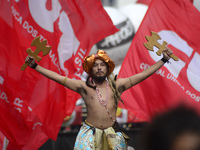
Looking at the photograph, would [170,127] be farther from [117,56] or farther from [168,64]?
[117,56]

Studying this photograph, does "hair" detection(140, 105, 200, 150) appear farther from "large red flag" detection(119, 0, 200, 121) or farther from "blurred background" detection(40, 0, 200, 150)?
"blurred background" detection(40, 0, 200, 150)

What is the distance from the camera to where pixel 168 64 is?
173 inches

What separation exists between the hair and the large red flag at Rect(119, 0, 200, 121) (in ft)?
11.3

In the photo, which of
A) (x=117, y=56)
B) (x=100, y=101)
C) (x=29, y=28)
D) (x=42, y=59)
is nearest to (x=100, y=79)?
(x=100, y=101)

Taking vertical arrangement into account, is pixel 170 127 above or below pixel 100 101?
above

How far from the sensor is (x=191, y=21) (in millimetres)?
4453

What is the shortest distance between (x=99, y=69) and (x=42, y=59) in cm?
90

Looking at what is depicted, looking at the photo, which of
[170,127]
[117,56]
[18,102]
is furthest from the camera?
[117,56]

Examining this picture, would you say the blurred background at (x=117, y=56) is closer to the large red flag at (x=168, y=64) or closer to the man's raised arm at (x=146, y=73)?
the large red flag at (x=168, y=64)

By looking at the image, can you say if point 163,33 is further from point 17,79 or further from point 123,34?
point 123,34

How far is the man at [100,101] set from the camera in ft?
10.6

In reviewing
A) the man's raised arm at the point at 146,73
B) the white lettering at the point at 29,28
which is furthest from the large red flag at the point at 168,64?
the white lettering at the point at 29,28

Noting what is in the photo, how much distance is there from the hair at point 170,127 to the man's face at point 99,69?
8.23 feet

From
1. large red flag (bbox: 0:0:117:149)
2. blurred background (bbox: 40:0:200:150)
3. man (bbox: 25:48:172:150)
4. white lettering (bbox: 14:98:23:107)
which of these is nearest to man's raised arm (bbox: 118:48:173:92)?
man (bbox: 25:48:172:150)
